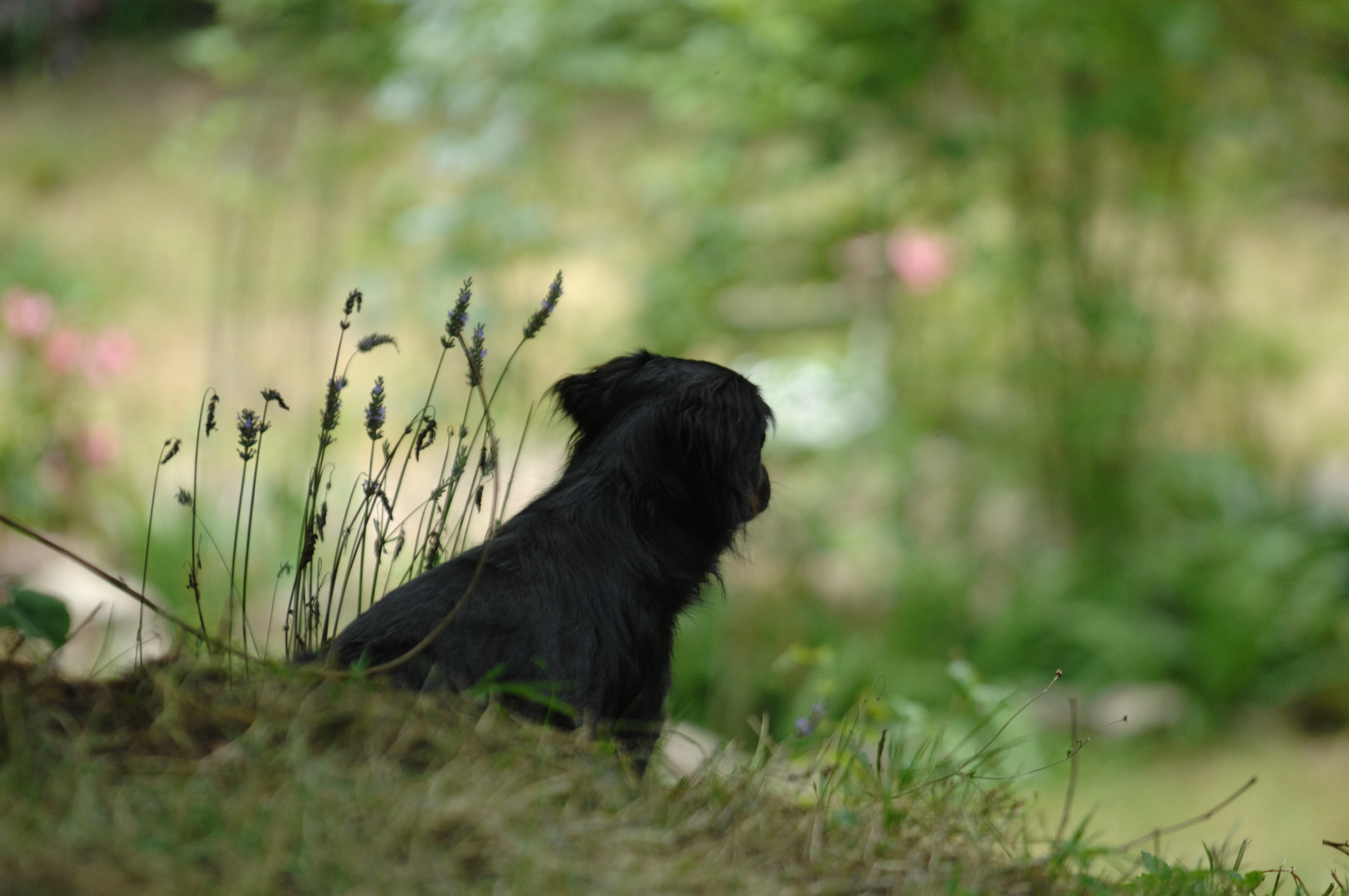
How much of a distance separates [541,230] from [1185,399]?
399 cm

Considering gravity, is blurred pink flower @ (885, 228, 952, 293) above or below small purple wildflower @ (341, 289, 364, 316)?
above

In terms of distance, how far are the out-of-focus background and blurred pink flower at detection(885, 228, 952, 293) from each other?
18mm

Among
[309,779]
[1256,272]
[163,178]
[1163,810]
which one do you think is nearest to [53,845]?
[309,779]

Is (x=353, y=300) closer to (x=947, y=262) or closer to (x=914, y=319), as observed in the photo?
(x=947, y=262)

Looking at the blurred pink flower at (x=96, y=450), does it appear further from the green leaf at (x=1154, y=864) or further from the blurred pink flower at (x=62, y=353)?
the green leaf at (x=1154, y=864)

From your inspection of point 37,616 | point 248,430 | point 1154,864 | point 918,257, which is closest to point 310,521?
point 248,430

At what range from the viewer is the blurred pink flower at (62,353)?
6492 mm

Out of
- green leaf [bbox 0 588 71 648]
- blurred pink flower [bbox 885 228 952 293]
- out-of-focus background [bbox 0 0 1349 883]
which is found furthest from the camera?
blurred pink flower [bbox 885 228 952 293]

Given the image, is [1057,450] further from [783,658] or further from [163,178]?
[163,178]

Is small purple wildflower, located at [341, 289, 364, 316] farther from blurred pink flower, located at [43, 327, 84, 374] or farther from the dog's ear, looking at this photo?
blurred pink flower, located at [43, 327, 84, 374]

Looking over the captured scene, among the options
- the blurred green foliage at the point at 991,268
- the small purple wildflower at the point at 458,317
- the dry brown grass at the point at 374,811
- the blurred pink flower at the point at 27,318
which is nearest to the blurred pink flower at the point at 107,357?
the blurred pink flower at the point at 27,318

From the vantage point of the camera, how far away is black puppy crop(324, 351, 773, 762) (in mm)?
1949

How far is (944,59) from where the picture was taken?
243 inches

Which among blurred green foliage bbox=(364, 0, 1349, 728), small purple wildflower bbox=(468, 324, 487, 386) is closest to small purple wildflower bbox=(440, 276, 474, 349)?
small purple wildflower bbox=(468, 324, 487, 386)
